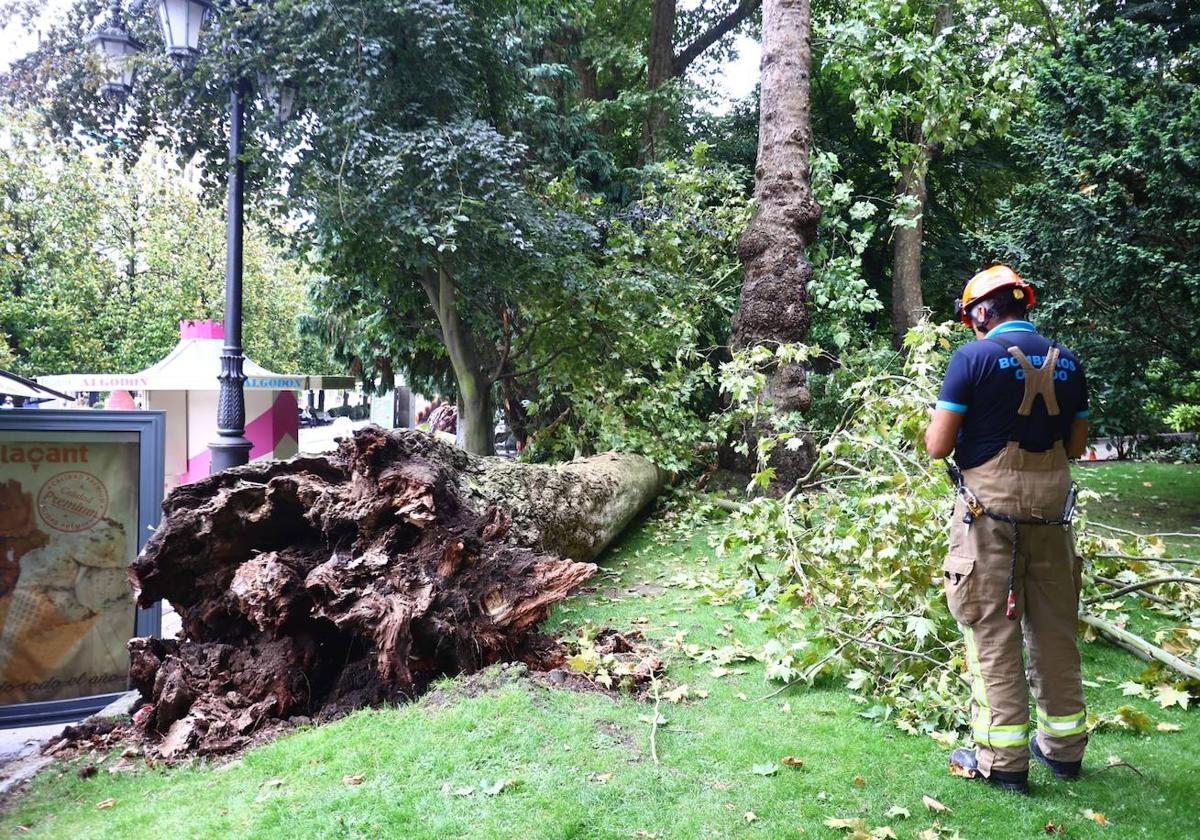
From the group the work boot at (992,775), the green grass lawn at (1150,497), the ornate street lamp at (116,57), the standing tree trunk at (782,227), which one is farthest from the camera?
the standing tree trunk at (782,227)

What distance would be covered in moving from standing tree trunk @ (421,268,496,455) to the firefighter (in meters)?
7.02

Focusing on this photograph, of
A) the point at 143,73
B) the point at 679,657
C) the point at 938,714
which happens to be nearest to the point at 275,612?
the point at 679,657

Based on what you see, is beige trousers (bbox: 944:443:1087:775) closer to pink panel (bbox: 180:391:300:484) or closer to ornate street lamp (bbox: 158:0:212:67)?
ornate street lamp (bbox: 158:0:212:67)

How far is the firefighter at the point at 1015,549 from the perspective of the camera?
10.4 ft

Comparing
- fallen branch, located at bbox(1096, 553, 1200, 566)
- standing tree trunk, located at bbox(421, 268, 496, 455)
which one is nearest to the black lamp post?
standing tree trunk, located at bbox(421, 268, 496, 455)

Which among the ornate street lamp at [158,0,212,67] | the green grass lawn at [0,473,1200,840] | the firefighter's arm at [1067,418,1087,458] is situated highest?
the ornate street lamp at [158,0,212,67]

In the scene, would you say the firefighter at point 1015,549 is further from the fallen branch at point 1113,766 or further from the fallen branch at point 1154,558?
the fallen branch at point 1154,558

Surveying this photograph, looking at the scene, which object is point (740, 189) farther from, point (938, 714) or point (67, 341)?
point (67, 341)

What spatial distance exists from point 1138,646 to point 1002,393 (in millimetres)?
2232

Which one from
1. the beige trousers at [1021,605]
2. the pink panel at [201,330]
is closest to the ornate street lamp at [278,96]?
the beige trousers at [1021,605]

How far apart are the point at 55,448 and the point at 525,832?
3.48 meters

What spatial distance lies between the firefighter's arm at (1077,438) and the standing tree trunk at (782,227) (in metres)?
5.13

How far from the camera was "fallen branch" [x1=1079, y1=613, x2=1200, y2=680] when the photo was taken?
394 cm

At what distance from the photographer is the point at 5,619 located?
4238mm
